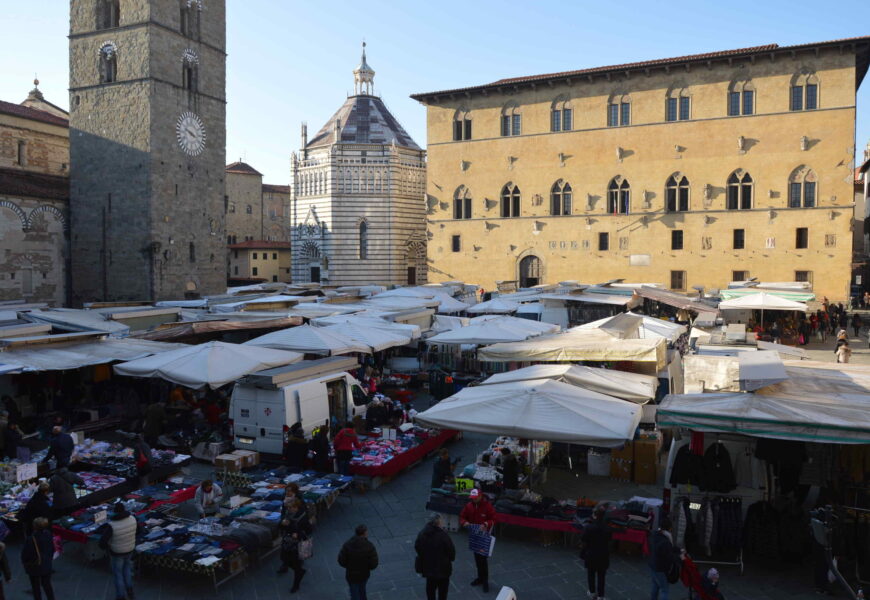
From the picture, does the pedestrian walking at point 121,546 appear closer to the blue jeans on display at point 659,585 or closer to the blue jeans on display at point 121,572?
the blue jeans on display at point 121,572

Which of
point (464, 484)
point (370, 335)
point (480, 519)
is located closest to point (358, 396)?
point (370, 335)

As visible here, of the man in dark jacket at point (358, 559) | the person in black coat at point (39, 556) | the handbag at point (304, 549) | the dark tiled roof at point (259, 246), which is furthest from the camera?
the dark tiled roof at point (259, 246)

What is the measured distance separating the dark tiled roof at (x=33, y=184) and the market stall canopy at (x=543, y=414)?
26.6m

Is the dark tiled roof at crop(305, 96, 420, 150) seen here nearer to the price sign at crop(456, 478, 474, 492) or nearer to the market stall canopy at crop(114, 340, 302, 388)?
the market stall canopy at crop(114, 340, 302, 388)

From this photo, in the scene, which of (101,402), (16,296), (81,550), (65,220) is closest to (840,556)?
(81,550)

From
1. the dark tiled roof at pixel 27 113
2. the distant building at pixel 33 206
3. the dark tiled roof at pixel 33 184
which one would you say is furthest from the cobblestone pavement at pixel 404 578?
the dark tiled roof at pixel 27 113

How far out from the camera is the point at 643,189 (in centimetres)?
3709

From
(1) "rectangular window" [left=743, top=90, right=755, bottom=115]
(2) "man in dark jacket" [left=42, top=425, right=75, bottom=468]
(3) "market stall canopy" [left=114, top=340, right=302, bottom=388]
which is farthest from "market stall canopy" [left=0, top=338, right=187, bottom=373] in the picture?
(1) "rectangular window" [left=743, top=90, right=755, bottom=115]

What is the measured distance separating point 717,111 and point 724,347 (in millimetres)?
26753

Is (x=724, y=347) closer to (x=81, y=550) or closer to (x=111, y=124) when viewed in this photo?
(x=81, y=550)

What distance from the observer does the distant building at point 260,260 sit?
57.6 meters

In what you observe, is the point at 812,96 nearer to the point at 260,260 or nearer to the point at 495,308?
the point at 495,308

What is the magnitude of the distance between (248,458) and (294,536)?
3.72 metres

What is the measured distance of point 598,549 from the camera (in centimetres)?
687
